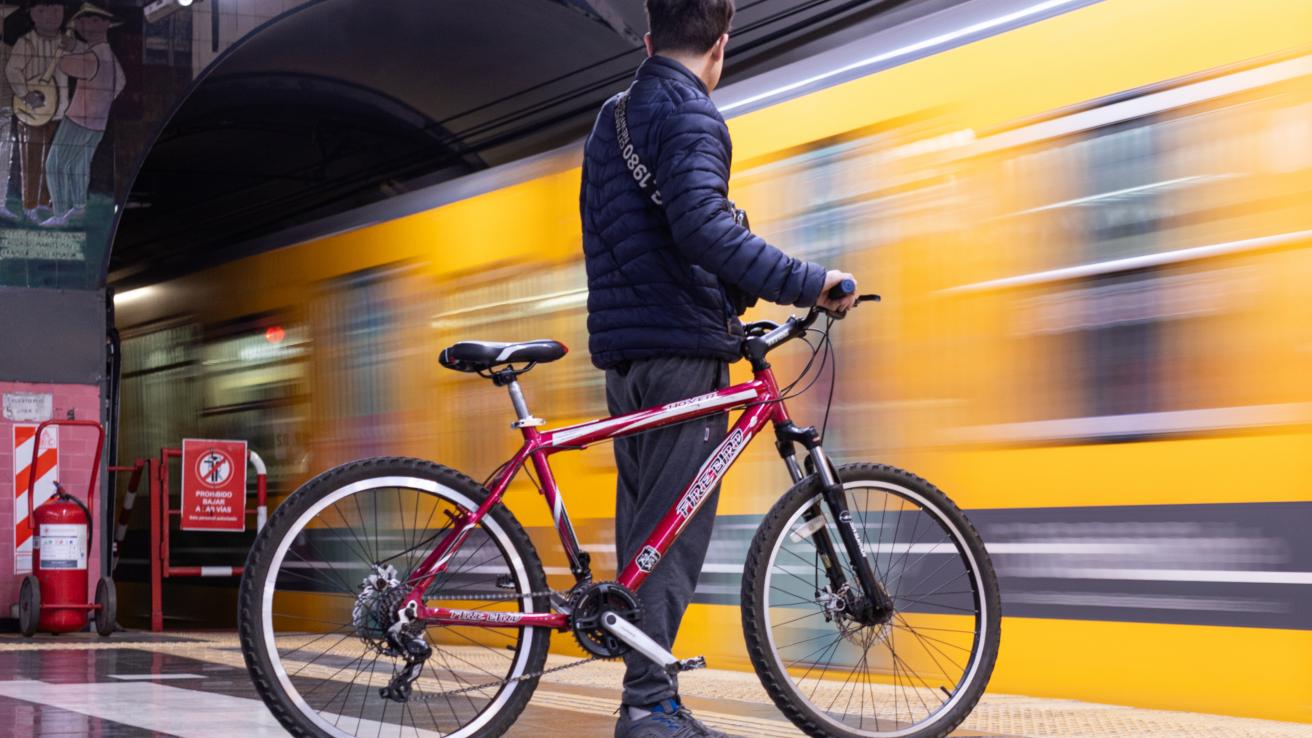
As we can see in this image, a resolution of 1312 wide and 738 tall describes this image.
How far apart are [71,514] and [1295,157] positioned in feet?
24.7

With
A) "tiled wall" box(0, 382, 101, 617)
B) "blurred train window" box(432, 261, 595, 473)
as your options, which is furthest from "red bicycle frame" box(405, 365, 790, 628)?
"tiled wall" box(0, 382, 101, 617)

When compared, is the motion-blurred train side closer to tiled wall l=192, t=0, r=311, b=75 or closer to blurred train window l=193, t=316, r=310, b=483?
blurred train window l=193, t=316, r=310, b=483

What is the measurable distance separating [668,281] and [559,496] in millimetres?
504

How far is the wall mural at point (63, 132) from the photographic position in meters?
10.2

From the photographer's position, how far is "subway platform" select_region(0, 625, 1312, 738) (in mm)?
4293

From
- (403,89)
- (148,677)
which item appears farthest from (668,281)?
(403,89)

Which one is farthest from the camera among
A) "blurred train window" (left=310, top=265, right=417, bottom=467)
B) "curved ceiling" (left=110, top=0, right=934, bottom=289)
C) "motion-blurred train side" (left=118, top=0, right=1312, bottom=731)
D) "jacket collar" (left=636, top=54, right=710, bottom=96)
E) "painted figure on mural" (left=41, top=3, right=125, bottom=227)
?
"curved ceiling" (left=110, top=0, right=934, bottom=289)

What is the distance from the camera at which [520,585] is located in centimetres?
340

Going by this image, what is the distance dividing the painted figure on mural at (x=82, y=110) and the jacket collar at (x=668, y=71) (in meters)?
7.68

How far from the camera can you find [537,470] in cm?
346

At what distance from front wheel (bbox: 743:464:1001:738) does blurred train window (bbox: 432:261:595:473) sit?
3.79 meters

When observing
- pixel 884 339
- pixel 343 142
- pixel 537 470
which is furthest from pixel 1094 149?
pixel 343 142

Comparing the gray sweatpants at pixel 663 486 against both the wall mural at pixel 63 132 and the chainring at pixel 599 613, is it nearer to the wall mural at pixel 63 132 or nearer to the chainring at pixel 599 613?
the chainring at pixel 599 613

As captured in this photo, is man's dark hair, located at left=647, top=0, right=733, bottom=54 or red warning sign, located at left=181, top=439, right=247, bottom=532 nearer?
man's dark hair, located at left=647, top=0, right=733, bottom=54
